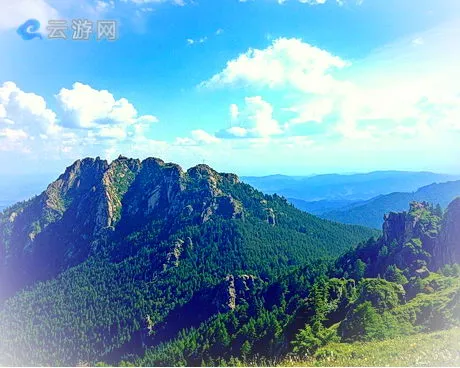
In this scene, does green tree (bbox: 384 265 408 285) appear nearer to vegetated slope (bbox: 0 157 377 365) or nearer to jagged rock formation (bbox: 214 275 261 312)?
jagged rock formation (bbox: 214 275 261 312)

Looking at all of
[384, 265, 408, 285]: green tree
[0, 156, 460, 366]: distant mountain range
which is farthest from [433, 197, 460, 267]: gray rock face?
[384, 265, 408, 285]: green tree

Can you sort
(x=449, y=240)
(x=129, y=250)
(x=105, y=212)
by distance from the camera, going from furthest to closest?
(x=105, y=212) → (x=129, y=250) → (x=449, y=240)

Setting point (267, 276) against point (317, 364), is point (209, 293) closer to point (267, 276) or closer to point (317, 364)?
point (267, 276)

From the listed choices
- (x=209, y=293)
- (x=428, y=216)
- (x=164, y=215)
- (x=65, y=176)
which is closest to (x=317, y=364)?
(x=428, y=216)

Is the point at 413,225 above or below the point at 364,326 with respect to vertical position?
above

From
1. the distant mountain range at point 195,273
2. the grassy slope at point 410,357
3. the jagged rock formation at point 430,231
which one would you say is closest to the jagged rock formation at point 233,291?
the distant mountain range at point 195,273

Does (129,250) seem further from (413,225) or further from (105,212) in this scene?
(413,225)

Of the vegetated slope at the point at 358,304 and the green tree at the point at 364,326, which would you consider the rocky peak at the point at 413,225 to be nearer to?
the vegetated slope at the point at 358,304

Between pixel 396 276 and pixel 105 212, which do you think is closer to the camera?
pixel 396 276

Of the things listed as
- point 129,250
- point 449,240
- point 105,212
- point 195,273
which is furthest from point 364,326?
point 105,212
